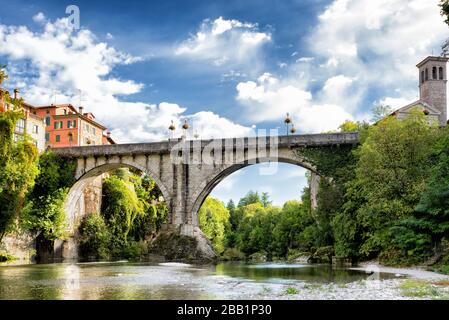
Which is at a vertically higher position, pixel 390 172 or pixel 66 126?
pixel 66 126

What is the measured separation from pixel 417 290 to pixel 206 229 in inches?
2329

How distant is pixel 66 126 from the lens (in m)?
72.5

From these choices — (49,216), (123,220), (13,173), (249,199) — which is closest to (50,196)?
(49,216)

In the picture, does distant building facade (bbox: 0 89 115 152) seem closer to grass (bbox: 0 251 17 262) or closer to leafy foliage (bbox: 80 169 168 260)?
leafy foliage (bbox: 80 169 168 260)

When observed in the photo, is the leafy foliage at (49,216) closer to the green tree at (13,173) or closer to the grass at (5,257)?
the green tree at (13,173)

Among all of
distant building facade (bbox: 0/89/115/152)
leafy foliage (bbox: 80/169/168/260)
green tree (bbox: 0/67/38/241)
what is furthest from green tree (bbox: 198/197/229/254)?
green tree (bbox: 0/67/38/241)

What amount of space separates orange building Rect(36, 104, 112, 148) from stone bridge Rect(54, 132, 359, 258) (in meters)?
25.1

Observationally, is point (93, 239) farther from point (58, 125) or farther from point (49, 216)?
point (58, 125)

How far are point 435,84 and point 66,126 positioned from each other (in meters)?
48.2

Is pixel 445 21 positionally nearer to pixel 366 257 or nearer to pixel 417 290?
pixel 417 290

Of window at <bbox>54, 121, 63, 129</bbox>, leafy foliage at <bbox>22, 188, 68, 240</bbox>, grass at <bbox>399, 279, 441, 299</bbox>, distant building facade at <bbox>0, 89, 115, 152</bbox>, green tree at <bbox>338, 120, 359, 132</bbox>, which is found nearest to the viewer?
grass at <bbox>399, 279, 441, 299</bbox>

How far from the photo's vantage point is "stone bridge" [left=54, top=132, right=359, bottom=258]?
134 ft

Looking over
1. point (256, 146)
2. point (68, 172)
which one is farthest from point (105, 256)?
point (256, 146)

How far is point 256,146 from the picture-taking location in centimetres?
4150
